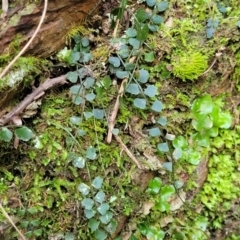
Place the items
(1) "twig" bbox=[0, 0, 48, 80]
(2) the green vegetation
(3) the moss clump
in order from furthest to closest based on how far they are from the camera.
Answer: (3) the moss clump
(2) the green vegetation
(1) "twig" bbox=[0, 0, 48, 80]

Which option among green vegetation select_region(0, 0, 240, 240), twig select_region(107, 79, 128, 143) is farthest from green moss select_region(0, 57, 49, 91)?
twig select_region(107, 79, 128, 143)

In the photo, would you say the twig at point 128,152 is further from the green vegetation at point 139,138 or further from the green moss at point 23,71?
the green moss at point 23,71

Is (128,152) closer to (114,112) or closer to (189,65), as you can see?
(114,112)

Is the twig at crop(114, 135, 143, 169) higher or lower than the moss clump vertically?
lower

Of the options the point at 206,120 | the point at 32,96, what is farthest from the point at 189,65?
the point at 32,96

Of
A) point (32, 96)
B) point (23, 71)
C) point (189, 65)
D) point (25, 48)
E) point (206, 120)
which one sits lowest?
point (206, 120)

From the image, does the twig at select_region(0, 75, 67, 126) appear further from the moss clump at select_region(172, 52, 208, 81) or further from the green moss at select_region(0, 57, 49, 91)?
the moss clump at select_region(172, 52, 208, 81)

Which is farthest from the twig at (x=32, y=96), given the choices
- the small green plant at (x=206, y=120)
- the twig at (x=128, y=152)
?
the small green plant at (x=206, y=120)

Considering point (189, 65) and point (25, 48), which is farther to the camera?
point (189, 65)
